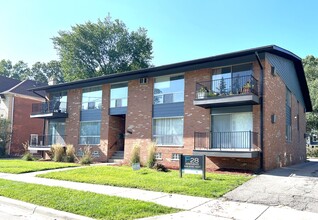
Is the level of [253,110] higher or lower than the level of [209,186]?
higher

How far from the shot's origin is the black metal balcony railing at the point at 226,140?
1453 centimetres

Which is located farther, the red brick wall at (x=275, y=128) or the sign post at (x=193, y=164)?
the red brick wall at (x=275, y=128)

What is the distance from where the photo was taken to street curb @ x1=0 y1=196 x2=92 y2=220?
6.73 metres

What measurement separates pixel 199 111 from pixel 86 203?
10259 millimetres

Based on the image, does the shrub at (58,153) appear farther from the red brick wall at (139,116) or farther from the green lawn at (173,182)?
the green lawn at (173,182)

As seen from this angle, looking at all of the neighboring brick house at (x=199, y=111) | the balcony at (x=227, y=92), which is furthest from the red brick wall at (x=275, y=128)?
the balcony at (x=227, y=92)

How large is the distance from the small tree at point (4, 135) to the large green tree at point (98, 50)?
1569 centimetres

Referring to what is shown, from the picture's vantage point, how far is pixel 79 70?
4231cm

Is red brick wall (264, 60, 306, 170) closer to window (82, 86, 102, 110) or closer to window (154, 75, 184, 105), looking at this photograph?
window (154, 75, 184, 105)

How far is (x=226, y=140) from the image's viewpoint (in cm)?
1548

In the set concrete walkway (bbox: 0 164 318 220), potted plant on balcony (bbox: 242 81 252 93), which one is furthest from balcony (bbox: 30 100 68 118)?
concrete walkway (bbox: 0 164 318 220)

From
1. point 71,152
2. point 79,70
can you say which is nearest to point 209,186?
point 71,152

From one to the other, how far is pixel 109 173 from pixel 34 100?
894 inches

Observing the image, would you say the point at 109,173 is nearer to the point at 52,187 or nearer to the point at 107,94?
the point at 52,187
